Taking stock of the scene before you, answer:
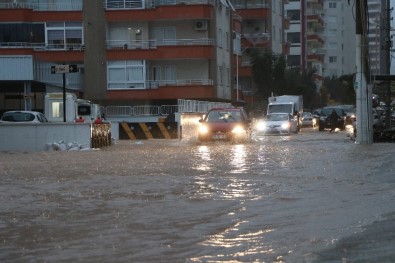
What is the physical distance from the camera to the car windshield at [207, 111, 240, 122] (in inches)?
1359

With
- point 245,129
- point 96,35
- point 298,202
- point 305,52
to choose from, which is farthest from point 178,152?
point 305,52

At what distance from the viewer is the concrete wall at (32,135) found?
3025 cm

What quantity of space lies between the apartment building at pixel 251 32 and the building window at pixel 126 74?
60.5ft

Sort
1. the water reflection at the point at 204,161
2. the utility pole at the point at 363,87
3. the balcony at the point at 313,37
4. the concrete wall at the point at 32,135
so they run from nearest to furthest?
the water reflection at the point at 204,161 < the concrete wall at the point at 32,135 < the utility pole at the point at 363,87 < the balcony at the point at 313,37

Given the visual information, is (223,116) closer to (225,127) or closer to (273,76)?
(225,127)

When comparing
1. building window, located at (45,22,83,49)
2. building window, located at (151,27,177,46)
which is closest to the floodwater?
building window, located at (45,22,83,49)

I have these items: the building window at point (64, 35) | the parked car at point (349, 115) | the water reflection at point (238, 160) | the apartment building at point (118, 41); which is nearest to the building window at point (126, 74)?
the apartment building at point (118, 41)

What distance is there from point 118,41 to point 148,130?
20.9 m

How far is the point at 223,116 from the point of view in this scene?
3488 cm

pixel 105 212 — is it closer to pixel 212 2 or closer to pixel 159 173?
pixel 159 173

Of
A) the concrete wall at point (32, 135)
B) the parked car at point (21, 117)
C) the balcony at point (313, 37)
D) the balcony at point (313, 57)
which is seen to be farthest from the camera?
the balcony at point (313, 37)

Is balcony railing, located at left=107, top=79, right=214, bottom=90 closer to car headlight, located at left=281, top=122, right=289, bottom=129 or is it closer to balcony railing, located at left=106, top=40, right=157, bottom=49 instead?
balcony railing, located at left=106, top=40, right=157, bottom=49

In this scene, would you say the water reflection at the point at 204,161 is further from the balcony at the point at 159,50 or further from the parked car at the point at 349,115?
the balcony at the point at 159,50

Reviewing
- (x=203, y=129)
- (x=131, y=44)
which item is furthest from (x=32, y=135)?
(x=131, y=44)
